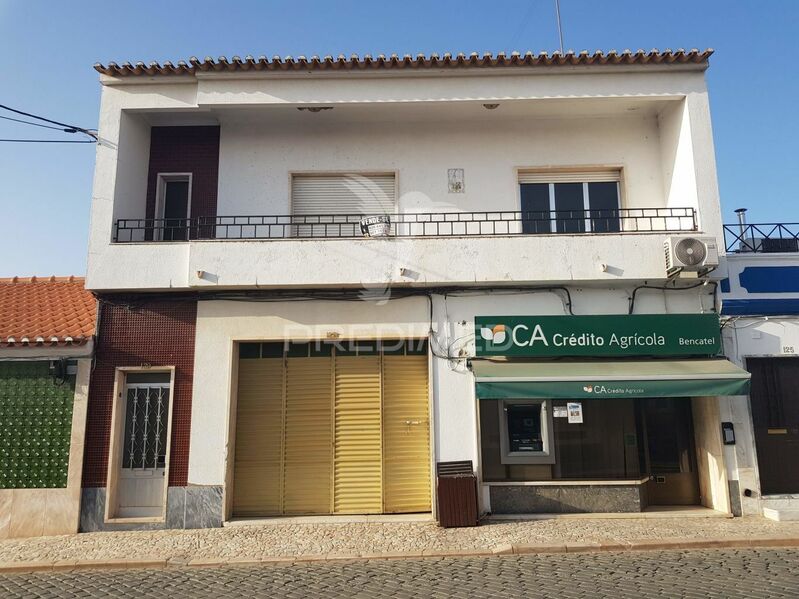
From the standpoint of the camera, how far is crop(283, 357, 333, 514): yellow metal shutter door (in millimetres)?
10250

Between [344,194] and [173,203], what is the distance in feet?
11.1

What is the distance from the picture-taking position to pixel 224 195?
11273mm

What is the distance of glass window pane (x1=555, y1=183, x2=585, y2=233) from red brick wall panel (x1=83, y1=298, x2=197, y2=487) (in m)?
6.89

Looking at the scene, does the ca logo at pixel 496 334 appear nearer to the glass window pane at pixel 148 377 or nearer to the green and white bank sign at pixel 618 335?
the green and white bank sign at pixel 618 335

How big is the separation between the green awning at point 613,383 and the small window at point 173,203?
637 cm

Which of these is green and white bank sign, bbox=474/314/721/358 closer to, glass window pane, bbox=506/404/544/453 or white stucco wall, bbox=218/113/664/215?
glass window pane, bbox=506/404/544/453

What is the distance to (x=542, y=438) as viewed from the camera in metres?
10.3

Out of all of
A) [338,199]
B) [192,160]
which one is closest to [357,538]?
[338,199]

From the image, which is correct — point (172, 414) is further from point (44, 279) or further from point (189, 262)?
point (44, 279)

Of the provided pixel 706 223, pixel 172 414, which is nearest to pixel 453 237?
pixel 706 223

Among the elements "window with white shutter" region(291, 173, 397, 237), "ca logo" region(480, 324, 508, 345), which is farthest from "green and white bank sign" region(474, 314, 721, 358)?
"window with white shutter" region(291, 173, 397, 237)

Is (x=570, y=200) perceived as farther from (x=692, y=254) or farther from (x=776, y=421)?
(x=776, y=421)

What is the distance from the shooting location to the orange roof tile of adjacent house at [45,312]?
32.3 feet

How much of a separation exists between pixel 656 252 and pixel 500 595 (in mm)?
6373
